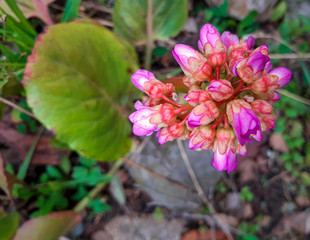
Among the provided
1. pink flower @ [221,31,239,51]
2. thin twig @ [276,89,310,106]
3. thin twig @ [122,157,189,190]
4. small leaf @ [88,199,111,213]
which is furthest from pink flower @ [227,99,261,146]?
small leaf @ [88,199,111,213]

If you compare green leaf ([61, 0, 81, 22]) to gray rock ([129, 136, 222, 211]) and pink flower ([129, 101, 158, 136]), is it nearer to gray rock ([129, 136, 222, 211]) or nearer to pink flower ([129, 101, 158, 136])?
pink flower ([129, 101, 158, 136])

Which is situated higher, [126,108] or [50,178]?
[126,108]

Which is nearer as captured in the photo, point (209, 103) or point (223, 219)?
point (209, 103)

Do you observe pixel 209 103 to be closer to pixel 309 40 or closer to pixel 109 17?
pixel 109 17

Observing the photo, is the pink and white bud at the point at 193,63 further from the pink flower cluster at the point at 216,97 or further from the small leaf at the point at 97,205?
the small leaf at the point at 97,205

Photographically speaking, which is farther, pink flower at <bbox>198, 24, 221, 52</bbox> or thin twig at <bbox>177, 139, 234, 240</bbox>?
thin twig at <bbox>177, 139, 234, 240</bbox>

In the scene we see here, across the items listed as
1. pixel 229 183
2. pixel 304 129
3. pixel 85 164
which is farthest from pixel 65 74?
pixel 304 129
